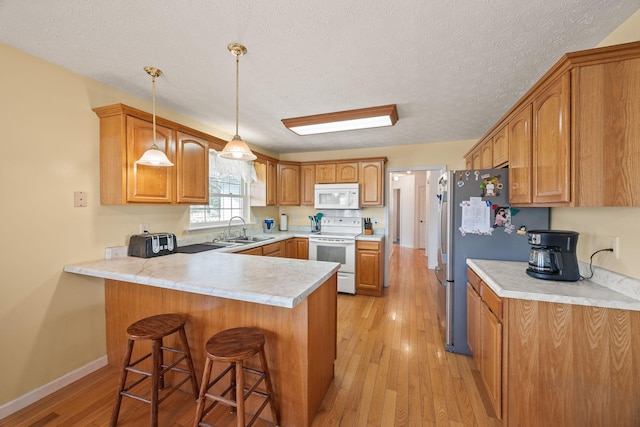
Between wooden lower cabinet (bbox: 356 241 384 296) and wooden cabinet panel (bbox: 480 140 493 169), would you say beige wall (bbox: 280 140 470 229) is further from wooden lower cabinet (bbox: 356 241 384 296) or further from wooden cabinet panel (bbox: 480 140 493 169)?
wooden cabinet panel (bbox: 480 140 493 169)

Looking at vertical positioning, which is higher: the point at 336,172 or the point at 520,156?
the point at 336,172

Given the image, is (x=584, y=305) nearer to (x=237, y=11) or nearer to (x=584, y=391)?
(x=584, y=391)

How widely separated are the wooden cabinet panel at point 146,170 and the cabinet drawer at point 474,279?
109 inches

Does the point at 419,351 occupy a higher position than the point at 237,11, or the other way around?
the point at 237,11

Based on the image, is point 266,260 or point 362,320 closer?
point 266,260

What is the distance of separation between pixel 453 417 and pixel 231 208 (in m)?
3.37

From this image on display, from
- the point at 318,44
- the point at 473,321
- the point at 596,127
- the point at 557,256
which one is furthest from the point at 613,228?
the point at 318,44

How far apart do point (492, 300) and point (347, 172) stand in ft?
9.53

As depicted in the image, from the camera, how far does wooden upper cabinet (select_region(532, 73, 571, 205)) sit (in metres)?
1.32

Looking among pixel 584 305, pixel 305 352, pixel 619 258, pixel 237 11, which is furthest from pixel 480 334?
pixel 237 11

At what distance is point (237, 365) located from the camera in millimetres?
1288

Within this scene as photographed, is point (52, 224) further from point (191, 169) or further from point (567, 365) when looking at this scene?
point (567, 365)

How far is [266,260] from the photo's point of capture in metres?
2.02

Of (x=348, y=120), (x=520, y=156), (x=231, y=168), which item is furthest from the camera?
(x=231, y=168)
